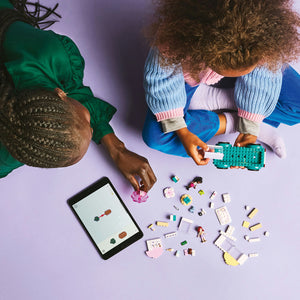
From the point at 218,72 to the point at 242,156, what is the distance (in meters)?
0.28

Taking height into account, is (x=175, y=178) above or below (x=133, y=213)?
above

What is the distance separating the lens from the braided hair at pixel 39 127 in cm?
50

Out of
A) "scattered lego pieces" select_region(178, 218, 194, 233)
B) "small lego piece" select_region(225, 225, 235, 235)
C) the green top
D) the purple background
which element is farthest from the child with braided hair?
"small lego piece" select_region(225, 225, 235, 235)

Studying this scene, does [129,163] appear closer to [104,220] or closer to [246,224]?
[104,220]

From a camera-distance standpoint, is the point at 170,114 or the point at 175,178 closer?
the point at 170,114

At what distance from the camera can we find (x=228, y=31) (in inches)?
20.4

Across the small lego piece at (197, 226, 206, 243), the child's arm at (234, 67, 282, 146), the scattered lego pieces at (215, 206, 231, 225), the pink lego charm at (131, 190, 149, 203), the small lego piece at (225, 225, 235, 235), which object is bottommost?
the small lego piece at (197, 226, 206, 243)

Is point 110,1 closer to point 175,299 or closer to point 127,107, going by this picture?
point 127,107

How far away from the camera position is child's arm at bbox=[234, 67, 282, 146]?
30.2 inches

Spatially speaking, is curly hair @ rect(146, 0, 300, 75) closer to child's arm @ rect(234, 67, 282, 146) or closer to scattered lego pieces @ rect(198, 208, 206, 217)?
child's arm @ rect(234, 67, 282, 146)

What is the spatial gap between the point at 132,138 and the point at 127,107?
0.31 feet

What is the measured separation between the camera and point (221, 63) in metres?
0.56

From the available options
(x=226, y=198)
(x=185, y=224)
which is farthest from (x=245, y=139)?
(x=185, y=224)

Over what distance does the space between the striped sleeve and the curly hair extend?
11 centimetres
